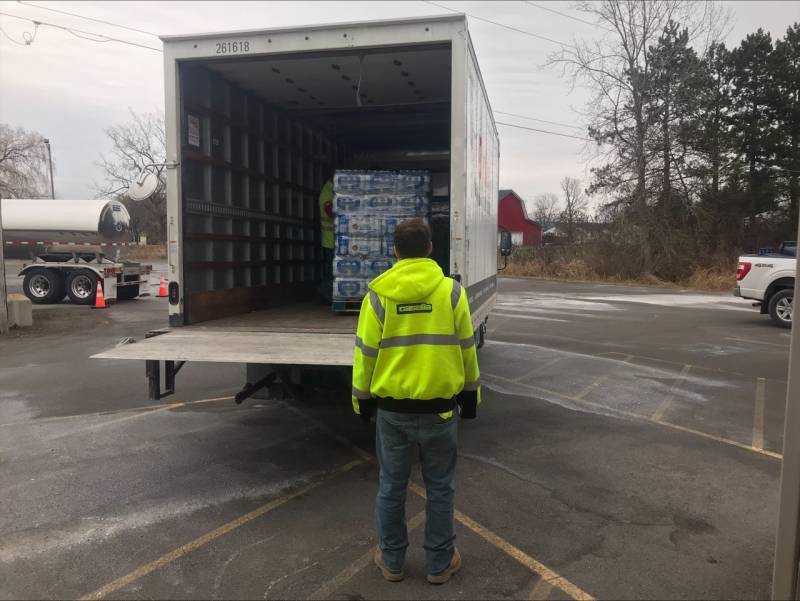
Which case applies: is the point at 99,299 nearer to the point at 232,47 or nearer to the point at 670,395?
the point at 232,47

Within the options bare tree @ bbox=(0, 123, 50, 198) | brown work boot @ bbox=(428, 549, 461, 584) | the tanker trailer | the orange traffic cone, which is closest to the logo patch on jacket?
brown work boot @ bbox=(428, 549, 461, 584)

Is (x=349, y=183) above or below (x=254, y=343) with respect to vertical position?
above

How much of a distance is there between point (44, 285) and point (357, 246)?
15005mm

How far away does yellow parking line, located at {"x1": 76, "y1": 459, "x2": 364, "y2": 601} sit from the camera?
10.8 ft

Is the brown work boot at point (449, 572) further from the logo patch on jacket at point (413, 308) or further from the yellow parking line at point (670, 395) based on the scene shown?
the yellow parking line at point (670, 395)

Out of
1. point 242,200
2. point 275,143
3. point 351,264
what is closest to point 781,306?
point 351,264

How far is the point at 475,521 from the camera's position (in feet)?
13.4

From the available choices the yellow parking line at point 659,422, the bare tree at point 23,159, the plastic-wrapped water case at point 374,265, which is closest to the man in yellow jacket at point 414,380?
the yellow parking line at point 659,422

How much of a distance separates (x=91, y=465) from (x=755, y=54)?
1487 inches

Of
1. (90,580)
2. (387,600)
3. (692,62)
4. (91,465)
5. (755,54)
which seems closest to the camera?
(387,600)

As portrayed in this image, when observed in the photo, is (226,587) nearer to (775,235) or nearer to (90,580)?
(90,580)

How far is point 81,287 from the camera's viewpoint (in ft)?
58.5

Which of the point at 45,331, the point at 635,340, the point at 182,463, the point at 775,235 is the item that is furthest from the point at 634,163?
the point at 182,463

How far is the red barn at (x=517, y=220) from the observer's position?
67.4m
